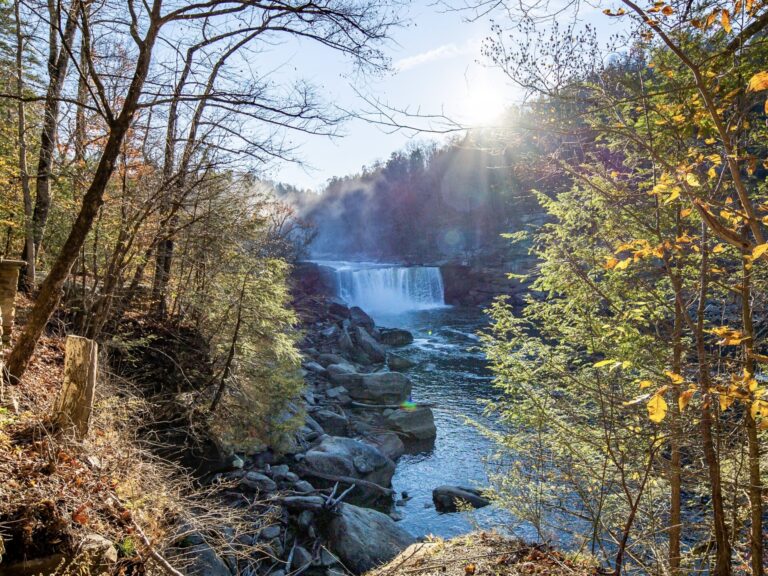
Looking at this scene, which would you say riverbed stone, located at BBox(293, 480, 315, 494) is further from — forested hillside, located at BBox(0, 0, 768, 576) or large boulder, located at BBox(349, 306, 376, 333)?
large boulder, located at BBox(349, 306, 376, 333)

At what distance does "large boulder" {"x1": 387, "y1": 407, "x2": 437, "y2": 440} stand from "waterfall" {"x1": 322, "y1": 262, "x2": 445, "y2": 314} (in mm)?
19908

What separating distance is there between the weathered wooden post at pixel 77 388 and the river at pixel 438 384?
4195 mm

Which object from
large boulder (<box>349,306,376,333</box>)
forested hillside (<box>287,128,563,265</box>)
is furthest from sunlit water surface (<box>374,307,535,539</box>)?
forested hillside (<box>287,128,563,265</box>)

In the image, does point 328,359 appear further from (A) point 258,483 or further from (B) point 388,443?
(A) point 258,483

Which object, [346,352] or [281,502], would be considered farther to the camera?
[346,352]

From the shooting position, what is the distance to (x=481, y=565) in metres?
3.49

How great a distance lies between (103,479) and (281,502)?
468cm

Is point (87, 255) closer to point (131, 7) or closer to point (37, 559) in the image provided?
point (131, 7)

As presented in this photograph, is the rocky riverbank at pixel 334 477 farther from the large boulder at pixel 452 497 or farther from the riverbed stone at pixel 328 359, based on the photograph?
the large boulder at pixel 452 497

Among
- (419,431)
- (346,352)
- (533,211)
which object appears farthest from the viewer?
(533,211)

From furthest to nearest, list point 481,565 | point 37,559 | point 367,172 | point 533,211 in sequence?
point 367,172 → point 533,211 → point 481,565 → point 37,559

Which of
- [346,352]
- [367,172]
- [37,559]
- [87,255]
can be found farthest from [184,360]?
[367,172]

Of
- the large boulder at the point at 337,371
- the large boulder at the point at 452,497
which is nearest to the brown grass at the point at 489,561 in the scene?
the large boulder at the point at 452,497

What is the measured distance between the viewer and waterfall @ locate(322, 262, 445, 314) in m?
33.4
